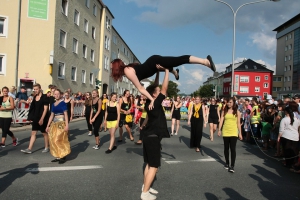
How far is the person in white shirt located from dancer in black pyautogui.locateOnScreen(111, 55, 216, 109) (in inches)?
154

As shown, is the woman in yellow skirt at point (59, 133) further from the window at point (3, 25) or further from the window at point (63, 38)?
the window at point (63, 38)

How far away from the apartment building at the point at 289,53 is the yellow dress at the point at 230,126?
192 feet

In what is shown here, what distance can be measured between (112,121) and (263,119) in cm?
593

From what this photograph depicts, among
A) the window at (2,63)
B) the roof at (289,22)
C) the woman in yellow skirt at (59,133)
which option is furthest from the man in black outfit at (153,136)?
the roof at (289,22)

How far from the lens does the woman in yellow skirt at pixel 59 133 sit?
6.41 meters

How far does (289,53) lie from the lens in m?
66.4

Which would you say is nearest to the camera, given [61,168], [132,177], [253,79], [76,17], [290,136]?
[132,177]

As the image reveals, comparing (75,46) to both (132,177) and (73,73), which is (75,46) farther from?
(132,177)

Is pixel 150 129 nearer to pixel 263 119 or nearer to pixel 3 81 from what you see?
pixel 263 119

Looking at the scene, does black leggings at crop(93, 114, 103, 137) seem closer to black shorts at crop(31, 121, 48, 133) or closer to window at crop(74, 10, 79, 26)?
black shorts at crop(31, 121, 48, 133)

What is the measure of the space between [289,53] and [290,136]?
69.5 metres

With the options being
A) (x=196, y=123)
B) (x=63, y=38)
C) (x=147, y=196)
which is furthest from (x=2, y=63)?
(x=147, y=196)

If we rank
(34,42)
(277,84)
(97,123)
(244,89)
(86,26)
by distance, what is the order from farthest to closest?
1. (244,89)
2. (277,84)
3. (86,26)
4. (34,42)
5. (97,123)

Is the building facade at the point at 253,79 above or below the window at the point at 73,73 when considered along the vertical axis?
above
